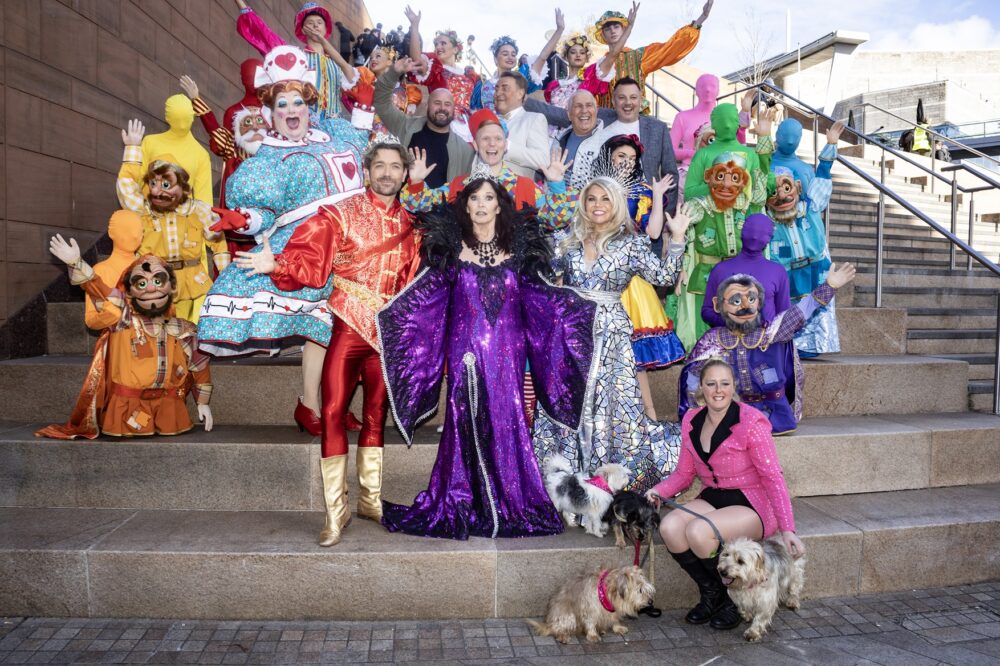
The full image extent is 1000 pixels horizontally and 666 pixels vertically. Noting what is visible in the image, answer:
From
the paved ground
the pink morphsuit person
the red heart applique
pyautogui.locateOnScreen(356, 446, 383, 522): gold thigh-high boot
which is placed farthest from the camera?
Result: the pink morphsuit person

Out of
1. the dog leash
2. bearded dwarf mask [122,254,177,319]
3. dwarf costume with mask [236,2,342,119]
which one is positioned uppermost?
dwarf costume with mask [236,2,342,119]

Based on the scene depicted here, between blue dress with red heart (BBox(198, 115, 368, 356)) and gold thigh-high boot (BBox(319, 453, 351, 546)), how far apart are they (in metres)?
0.73

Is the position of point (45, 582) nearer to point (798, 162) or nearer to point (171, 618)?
point (171, 618)

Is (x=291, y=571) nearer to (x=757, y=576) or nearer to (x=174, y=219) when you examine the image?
(x=757, y=576)

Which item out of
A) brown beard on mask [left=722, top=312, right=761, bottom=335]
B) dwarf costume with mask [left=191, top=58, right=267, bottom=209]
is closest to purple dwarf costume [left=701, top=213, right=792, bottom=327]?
brown beard on mask [left=722, top=312, right=761, bottom=335]

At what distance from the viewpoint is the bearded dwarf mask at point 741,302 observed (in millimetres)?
3941

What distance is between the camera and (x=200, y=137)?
7824mm

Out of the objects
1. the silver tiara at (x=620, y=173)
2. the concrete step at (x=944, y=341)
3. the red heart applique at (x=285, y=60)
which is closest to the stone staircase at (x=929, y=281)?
the concrete step at (x=944, y=341)

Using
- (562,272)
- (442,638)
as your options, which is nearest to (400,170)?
Result: (562,272)

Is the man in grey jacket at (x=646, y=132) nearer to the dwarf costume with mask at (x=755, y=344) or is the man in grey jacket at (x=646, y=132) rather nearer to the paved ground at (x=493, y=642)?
the dwarf costume with mask at (x=755, y=344)

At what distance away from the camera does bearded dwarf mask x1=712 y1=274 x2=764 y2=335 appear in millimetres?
3941

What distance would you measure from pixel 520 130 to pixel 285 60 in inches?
74.7

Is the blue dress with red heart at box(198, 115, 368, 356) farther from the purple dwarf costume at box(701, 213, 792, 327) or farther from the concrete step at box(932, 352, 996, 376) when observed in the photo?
the concrete step at box(932, 352, 996, 376)

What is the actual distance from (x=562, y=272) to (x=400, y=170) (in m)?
1.11
